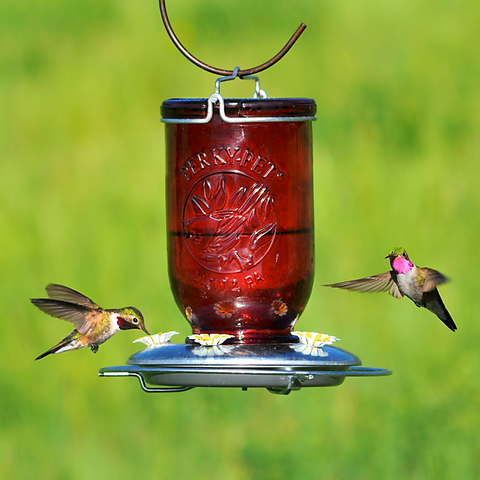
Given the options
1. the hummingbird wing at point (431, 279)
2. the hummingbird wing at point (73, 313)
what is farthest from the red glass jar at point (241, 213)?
the hummingbird wing at point (431, 279)

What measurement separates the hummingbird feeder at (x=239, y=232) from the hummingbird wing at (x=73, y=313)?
18.7 inches

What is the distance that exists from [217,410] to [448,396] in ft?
6.71

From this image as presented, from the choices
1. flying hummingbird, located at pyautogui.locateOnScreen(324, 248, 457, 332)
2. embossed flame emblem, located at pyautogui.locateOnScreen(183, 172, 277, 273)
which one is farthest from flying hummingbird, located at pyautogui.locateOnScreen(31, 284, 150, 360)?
flying hummingbird, located at pyautogui.locateOnScreen(324, 248, 457, 332)

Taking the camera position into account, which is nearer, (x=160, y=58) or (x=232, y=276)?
(x=232, y=276)

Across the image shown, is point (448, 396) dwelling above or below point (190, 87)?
below

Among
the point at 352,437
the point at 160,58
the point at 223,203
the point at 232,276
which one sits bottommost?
the point at 352,437

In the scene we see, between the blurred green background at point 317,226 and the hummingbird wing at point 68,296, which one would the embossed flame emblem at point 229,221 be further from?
the blurred green background at point 317,226

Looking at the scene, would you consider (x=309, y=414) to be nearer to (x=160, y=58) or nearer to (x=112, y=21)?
(x=160, y=58)

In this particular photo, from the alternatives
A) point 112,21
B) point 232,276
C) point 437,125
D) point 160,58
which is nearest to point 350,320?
point 437,125

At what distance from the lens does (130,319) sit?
4.83 meters

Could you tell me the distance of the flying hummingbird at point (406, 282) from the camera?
5.01m

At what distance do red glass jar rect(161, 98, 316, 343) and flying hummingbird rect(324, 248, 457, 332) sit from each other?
0.40 m

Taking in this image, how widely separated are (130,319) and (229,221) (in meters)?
0.72

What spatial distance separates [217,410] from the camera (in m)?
9.33
